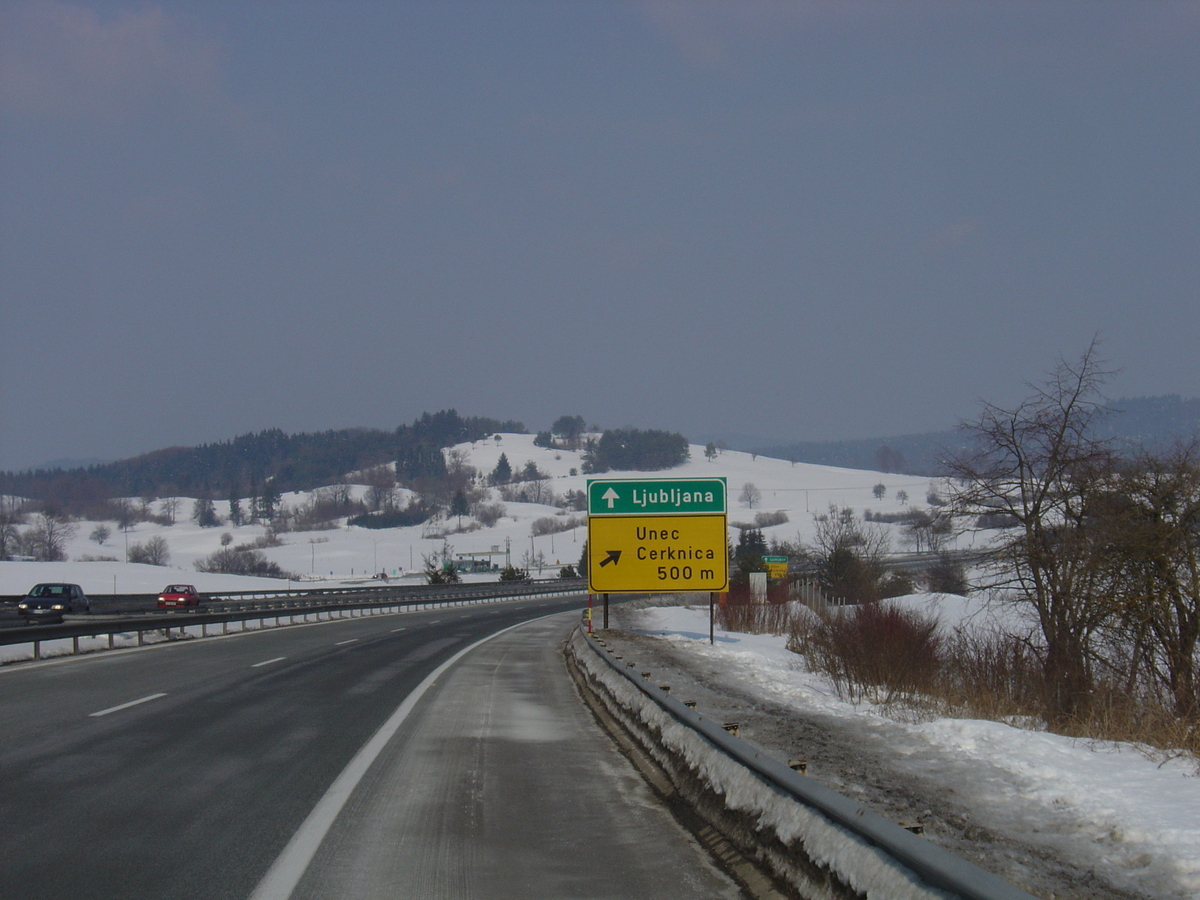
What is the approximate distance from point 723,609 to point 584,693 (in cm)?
2204

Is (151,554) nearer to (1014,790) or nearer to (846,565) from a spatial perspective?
(846,565)

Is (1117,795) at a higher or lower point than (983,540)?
lower

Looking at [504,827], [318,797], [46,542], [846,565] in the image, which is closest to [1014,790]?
[504,827]

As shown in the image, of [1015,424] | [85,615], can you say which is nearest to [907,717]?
[1015,424]

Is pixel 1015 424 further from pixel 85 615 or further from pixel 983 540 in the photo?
pixel 85 615

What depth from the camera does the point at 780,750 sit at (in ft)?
29.1

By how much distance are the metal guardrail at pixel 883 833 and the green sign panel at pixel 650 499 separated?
15.7 metres

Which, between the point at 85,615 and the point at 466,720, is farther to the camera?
the point at 85,615

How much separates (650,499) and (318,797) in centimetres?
1646

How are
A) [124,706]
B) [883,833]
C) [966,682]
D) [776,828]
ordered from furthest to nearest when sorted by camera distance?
[966,682], [124,706], [776,828], [883,833]

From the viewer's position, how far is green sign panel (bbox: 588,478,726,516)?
2431cm

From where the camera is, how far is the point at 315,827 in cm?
748

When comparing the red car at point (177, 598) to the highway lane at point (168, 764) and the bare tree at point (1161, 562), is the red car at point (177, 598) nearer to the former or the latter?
the highway lane at point (168, 764)

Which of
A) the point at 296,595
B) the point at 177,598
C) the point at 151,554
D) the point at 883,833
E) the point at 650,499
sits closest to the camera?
the point at 883,833
